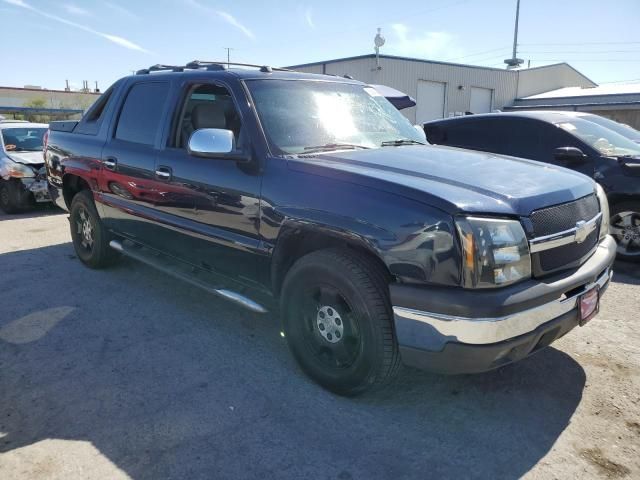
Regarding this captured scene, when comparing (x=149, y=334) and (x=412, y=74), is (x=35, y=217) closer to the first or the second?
(x=149, y=334)

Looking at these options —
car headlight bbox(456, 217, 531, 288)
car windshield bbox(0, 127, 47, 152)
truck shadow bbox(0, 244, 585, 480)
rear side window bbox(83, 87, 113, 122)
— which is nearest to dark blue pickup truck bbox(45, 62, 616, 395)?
car headlight bbox(456, 217, 531, 288)

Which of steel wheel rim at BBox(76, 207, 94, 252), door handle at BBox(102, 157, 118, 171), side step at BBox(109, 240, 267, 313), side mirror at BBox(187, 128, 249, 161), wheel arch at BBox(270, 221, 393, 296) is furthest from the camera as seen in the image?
steel wheel rim at BBox(76, 207, 94, 252)

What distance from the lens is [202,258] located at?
3.89 m

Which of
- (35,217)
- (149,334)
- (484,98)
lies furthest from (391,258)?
(484,98)

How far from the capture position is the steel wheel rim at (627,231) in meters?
5.71

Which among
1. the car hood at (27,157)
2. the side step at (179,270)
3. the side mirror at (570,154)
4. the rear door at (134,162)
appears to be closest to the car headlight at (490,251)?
the side step at (179,270)

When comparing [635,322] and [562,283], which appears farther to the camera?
[635,322]

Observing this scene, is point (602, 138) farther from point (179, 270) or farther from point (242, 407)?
point (242, 407)

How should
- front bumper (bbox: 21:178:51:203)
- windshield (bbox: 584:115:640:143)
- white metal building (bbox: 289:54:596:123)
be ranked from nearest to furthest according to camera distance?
windshield (bbox: 584:115:640:143) → front bumper (bbox: 21:178:51:203) → white metal building (bbox: 289:54:596:123)

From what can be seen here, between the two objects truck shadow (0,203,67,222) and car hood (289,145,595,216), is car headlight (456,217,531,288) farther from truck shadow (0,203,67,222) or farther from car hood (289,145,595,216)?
truck shadow (0,203,67,222)

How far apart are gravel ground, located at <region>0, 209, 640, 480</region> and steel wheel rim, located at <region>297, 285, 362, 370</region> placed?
0.26m

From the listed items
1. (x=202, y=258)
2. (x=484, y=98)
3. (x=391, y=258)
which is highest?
(x=484, y=98)

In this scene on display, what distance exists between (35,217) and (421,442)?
8.42m

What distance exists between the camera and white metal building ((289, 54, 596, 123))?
24641 millimetres
